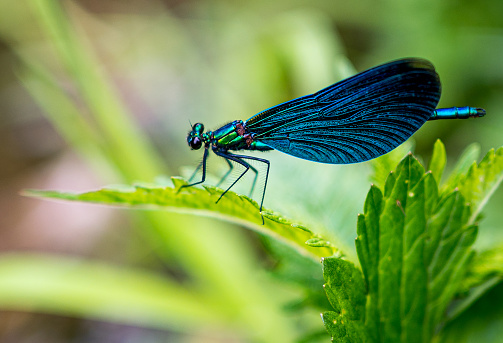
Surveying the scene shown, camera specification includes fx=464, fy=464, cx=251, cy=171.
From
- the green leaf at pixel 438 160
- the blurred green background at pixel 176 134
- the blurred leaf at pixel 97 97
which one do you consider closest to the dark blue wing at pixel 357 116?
the blurred green background at pixel 176 134

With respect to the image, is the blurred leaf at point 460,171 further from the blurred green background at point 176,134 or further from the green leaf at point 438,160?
the blurred green background at point 176,134

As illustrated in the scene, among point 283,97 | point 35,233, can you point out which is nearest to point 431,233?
point 283,97

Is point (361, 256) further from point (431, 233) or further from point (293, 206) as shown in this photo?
point (293, 206)

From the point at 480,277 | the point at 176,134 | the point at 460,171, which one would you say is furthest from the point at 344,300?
the point at 176,134

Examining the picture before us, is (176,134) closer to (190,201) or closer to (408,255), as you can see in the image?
(190,201)

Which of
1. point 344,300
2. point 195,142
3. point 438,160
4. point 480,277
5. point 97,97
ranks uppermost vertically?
point 97,97
